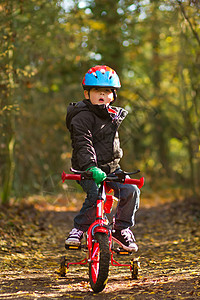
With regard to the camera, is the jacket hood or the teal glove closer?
the teal glove

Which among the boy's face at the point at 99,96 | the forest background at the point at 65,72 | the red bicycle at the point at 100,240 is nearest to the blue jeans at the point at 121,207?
the red bicycle at the point at 100,240

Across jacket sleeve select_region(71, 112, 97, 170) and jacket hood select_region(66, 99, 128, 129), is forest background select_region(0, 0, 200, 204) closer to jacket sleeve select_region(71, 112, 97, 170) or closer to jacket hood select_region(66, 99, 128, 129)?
jacket hood select_region(66, 99, 128, 129)

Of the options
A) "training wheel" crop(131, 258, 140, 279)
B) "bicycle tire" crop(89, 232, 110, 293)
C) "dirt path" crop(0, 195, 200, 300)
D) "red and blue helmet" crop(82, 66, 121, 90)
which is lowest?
"dirt path" crop(0, 195, 200, 300)

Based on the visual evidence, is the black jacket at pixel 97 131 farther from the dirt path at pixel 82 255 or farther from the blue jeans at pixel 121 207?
the dirt path at pixel 82 255

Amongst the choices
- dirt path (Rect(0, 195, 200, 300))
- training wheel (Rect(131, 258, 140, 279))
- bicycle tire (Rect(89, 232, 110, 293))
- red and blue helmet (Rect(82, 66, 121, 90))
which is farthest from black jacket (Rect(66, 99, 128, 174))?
dirt path (Rect(0, 195, 200, 300))

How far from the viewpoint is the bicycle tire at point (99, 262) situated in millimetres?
4050

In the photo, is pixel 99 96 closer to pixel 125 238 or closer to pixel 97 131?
pixel 97 131

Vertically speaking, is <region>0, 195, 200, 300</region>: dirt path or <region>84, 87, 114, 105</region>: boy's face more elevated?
<region>84, 87, 114, 105</region>: boy's face

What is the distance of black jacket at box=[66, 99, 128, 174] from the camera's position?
4.75 metres

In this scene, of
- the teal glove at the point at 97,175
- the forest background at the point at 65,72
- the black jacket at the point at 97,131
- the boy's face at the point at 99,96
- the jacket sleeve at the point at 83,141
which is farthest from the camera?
the forest background at the point at 65,72

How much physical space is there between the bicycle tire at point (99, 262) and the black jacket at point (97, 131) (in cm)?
84

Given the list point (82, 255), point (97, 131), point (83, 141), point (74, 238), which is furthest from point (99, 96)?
point (82, 255)

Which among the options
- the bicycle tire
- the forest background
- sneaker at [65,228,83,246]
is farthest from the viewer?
the forest background

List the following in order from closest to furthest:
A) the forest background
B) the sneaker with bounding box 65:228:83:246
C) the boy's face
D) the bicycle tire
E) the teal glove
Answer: the bicycle tire → the teal glove → the sneaker with bounding box 65:228:83:246 → the boy's face → the forest background
